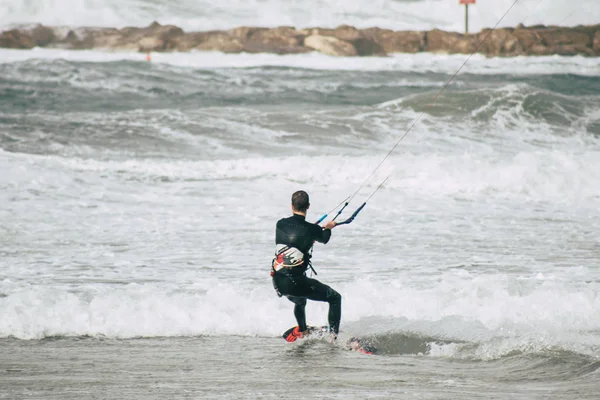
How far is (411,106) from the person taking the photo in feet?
88.0

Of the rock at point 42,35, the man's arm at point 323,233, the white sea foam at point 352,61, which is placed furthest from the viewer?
the rock at point 42,35

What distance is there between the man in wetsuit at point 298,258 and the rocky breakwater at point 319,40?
3812 cm

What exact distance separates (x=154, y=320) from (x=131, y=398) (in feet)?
6.98

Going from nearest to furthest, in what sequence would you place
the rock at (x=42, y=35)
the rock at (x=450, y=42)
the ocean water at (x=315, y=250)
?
the ocean water at (x=315, y=250) < the rock at (x=42, y=35) < the rock at (x=450, y=42)

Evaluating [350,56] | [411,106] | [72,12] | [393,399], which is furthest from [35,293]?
[72,12]

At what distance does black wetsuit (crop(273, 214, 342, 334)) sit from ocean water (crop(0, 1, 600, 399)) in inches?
10.9

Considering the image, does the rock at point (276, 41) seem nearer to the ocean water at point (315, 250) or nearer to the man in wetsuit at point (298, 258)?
the ocean water at point (315, 250)

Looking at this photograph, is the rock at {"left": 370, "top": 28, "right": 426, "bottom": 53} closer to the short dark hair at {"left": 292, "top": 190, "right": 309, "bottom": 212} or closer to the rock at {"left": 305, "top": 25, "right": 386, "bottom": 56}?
the rock at {"left": 305, "top": 25, "right": 386, "bottom": 56}

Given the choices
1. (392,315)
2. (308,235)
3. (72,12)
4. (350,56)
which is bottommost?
(392,315)

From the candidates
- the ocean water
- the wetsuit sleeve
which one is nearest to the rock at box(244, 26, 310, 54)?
the ocean water

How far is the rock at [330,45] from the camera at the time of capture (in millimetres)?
43812

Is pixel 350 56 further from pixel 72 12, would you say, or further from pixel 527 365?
pixel 527 365

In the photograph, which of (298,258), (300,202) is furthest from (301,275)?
(300,202)

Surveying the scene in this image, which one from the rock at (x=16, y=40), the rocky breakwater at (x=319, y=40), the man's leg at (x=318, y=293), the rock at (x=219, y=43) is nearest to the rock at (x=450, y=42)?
the rocky breakwater at (x=319, y=40)
